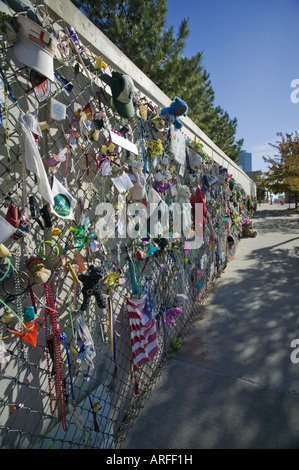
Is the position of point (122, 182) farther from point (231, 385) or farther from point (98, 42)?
point (231, 385)

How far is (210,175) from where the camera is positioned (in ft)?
15.9

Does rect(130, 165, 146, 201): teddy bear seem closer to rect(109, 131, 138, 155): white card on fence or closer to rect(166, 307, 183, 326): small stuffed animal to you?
rect(109, 131, 138, 155): white card on fence

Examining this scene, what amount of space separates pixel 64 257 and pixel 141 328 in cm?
109

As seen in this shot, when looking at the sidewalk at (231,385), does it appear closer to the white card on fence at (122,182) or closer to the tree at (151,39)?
the white card on fence at (122,182)

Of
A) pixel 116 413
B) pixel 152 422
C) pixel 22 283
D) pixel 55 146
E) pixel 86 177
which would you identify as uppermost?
pixel 55 146

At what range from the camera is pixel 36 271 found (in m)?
1.21

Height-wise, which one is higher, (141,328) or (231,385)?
(141,328)

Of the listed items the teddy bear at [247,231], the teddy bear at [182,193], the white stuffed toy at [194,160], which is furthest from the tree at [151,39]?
the teddy bear at [182,193]

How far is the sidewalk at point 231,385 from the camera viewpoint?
1.87 metres

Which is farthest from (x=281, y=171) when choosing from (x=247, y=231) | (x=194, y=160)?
(x=194, y=160)

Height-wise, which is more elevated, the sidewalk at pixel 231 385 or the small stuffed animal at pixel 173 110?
the small stuffed animal at pixel 173 110
